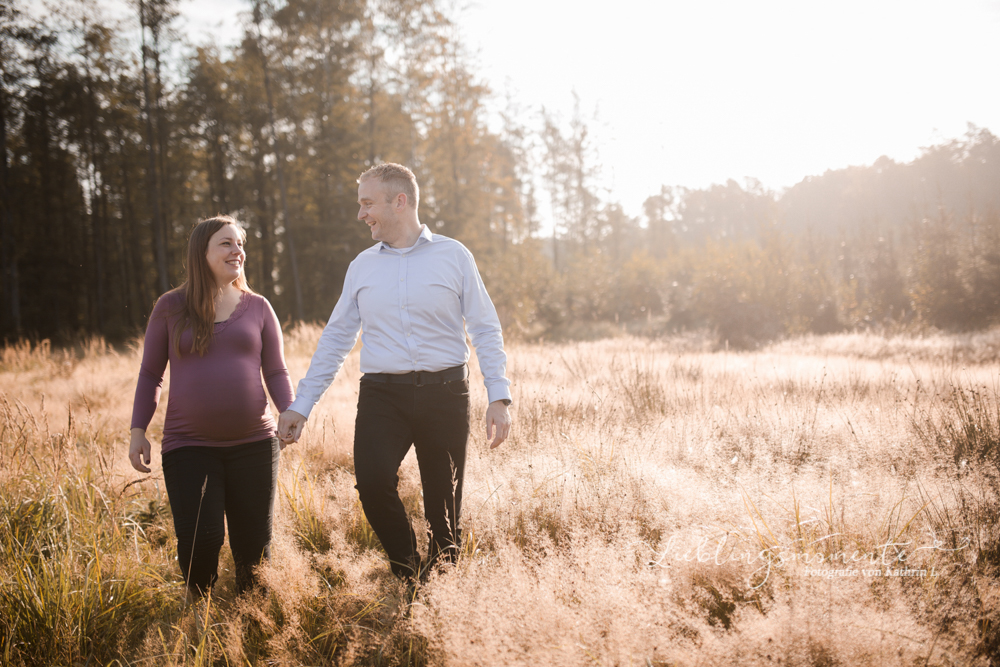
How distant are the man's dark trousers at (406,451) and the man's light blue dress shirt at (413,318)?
14cm

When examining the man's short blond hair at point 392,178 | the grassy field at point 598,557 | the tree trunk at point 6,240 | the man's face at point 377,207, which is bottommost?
the grassy field at point 598,557

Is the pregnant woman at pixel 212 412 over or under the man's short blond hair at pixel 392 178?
under

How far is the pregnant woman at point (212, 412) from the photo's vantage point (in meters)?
2.22

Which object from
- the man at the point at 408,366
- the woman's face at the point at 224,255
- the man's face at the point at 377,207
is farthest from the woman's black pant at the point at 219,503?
the man's face at the point at 377,207

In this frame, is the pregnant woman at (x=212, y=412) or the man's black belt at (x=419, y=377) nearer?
the pregnant woman at (x=212, y=412)

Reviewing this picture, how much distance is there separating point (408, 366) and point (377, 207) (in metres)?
0.80

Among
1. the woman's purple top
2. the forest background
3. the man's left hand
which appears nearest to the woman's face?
the woman's purple top

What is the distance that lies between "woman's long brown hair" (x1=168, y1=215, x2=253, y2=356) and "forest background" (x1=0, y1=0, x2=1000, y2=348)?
41.8 feet

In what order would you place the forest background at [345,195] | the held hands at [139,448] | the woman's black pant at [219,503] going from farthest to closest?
the forest background at [345,195] → the held hands at [139,448] → the woman's black pant at [219,503]

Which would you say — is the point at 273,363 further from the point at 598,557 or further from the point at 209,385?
the point at 598,557

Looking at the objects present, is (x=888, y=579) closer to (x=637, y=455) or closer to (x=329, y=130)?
(x=637, y=455)

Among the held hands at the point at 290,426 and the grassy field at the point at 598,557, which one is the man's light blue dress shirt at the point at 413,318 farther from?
the grassy field at the point at 598,557

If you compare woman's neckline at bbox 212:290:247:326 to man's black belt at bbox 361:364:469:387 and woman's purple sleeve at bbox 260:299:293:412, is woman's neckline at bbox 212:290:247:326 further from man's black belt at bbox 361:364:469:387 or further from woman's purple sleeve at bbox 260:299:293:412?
man's black belt at bbox 361:364:469:387

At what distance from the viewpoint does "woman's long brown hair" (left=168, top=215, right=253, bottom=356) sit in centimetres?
236
